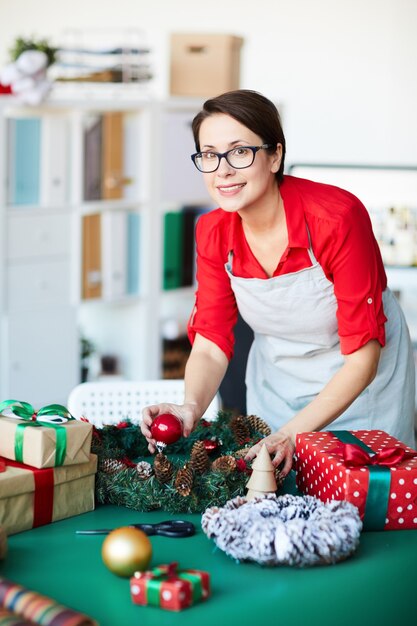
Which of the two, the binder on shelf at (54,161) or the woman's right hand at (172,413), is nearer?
the woman's right hand at (172,413)

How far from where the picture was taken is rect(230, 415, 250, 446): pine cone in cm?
179

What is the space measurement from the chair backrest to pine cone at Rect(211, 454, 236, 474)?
0.79m

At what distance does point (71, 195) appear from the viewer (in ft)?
14.0

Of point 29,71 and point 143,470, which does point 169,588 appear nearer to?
point 143,470

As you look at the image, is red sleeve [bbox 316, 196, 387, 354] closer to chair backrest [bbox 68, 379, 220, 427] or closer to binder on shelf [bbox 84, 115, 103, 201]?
chair backrest [bbox 68, 379, 220, 427]

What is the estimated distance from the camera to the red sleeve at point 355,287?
186 centimetres

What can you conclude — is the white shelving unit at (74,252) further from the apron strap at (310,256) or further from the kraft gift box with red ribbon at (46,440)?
the kraft gift box with red ribbon at (46,440)

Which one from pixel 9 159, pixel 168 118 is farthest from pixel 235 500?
pixel 168 118

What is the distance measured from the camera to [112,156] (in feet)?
14.4

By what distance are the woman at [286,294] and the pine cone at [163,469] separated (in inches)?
6.1

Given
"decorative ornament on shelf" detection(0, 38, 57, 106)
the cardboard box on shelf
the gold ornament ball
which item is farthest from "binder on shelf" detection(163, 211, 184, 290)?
the gold ornament ball

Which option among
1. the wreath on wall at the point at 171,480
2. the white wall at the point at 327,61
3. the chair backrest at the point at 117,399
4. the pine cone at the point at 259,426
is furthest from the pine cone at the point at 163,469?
the white wall at the point at 327,61

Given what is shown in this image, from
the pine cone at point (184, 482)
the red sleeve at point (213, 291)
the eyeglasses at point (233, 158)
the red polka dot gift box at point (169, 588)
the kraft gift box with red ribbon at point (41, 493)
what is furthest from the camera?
the red sleeve at point (213, 291)

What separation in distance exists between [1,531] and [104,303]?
3231 mm
